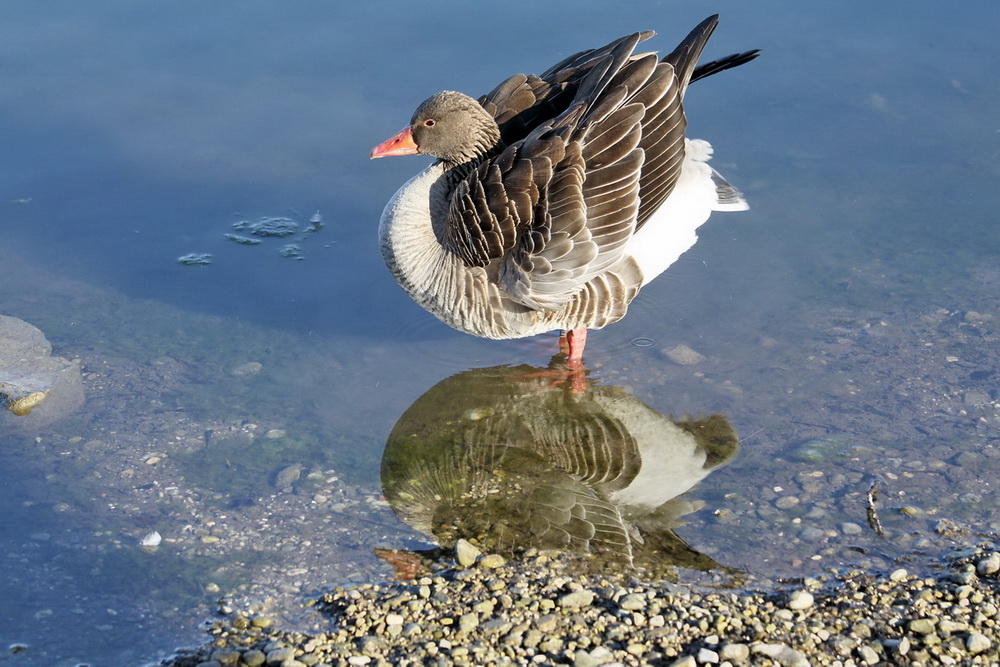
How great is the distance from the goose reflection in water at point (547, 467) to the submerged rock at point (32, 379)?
5.98 feet

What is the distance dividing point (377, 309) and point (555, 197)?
1708 mm

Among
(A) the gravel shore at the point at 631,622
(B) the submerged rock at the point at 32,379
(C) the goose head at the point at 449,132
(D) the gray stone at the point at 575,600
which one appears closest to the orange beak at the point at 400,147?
(C) the goose head at the point at 449,132

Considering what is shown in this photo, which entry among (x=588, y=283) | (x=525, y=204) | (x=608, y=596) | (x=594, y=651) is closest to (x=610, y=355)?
(x=588, y=283)

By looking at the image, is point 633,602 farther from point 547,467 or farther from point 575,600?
point 547,467

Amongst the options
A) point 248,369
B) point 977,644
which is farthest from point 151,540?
point 977,644

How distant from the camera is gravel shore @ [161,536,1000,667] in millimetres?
3471

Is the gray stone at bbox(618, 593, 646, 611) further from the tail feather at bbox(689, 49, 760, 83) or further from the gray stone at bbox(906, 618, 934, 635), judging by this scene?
the tail feather at bbox(689, 49, 760, 83)

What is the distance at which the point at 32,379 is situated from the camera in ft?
18.3

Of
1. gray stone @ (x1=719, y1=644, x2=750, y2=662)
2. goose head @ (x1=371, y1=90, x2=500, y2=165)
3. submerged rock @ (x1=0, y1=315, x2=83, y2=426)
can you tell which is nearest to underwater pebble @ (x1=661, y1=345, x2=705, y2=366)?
goose head @ (x1=371, y1=90, x2=500, y2=165)

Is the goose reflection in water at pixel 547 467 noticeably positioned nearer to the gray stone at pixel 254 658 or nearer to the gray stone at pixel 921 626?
the gray stone at pixel 254 658

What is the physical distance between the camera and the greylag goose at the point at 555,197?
5.17 meters

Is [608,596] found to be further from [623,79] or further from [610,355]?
[623,79]

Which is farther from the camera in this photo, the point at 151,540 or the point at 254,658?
the point at 151,540

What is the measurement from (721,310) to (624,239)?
115 cm
